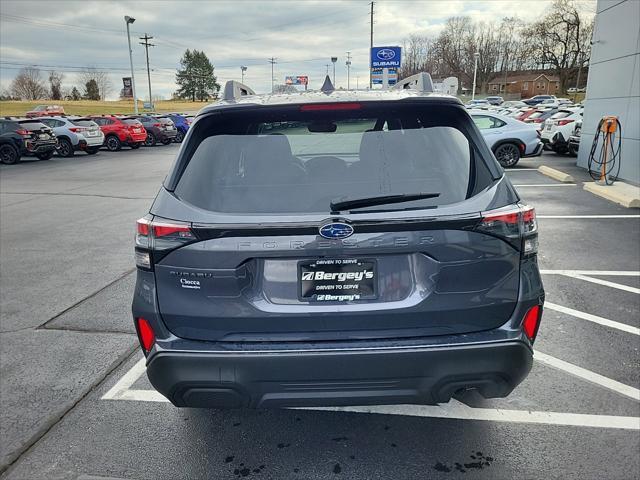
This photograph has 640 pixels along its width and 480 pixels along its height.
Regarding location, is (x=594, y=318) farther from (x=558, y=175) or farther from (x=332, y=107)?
(x=558, y=175)

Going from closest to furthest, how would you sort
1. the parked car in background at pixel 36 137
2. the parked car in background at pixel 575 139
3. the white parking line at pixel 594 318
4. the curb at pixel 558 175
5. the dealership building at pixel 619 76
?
the white parking line at pixel 594 318 → the dealership building at pixel 619 76 → the curb at pixel 558 175 → the parked car in background at pixel 575 139 → the parked car in background at pixel 36 137

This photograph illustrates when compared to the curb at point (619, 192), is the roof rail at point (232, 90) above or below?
above

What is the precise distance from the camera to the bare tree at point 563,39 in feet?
259

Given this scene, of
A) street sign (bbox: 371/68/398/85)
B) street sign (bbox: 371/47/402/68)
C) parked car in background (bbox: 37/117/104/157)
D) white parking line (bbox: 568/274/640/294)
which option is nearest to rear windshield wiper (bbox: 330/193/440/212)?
white parking line (bbox: 568/274/640/294)

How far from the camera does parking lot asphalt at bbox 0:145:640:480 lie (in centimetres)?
260

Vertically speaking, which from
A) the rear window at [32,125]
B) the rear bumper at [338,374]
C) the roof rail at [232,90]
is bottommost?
the rear bumper at [338,374]

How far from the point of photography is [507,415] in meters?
3.02

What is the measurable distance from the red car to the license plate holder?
27.8m

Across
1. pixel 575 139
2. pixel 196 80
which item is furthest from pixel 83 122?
pixel 196 80

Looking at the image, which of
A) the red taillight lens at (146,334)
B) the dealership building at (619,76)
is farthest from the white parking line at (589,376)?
the dealership building at (619,76)

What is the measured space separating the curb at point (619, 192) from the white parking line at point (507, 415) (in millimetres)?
7570

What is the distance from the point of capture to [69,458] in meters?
2.70

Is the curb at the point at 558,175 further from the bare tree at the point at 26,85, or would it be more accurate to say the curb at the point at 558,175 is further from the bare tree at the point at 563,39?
the bare tree at the point at 26,85

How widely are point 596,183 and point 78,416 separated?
11.8 meters
